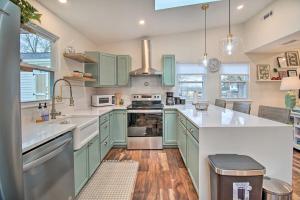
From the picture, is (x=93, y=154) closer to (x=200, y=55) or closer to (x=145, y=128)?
(x=145, y=128)

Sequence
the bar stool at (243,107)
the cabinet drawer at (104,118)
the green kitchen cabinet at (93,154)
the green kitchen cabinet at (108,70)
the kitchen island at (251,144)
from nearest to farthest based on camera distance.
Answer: the kitchen island at (251,144), the green kitchen cabinet at (93,154), the bar stool at (243,107), the cabinet drawer at (104,118), the green kitchen cabinet at (108,70)

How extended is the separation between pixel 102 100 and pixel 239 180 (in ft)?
11.7

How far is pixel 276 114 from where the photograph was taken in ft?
8.29

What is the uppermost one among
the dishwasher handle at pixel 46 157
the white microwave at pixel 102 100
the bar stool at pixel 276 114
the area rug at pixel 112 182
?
the white microwave at pixel 102 100

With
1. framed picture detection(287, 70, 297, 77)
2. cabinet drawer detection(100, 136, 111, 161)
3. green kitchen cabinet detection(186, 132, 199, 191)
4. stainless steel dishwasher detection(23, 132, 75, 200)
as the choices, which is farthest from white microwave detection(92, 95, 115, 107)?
framed picture detection(287, 70, 297, 77)

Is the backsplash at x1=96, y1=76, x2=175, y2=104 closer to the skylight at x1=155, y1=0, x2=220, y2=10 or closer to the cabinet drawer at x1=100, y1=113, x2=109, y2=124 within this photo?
the cabinet drawer at x1=100, y1=113, x2=109, y2=124

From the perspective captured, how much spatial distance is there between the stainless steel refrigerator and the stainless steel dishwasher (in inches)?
13.9

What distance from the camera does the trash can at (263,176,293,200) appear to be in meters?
1.80

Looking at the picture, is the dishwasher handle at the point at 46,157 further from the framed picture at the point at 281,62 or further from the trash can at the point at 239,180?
the framed picture at the point at 281,62


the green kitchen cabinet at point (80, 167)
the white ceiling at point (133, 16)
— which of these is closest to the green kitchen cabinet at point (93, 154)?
the green kitchen cabinet at point (80, 167)

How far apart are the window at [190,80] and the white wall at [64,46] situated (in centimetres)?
232

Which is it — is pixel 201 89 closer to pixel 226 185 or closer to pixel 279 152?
pixel 279 152

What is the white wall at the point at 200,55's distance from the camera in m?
5.20

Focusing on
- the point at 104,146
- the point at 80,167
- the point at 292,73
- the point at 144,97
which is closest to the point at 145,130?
the point at 144,97
